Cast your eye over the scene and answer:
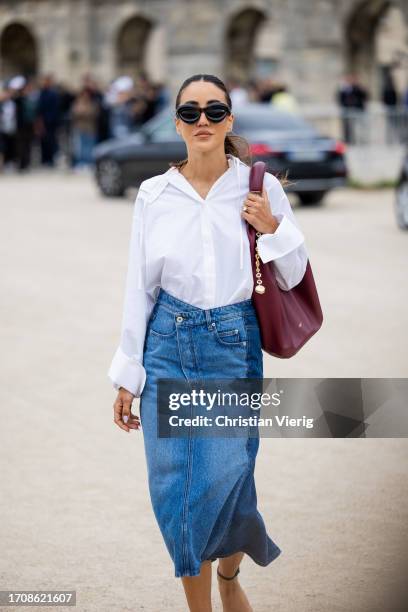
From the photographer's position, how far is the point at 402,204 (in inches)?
666

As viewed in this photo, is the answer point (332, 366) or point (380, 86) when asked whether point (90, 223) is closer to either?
point (332, 366)

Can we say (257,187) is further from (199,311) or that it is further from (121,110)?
(121,110)

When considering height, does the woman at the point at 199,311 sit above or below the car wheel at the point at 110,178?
above

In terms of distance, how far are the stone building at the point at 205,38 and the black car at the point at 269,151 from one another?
38.6 feet

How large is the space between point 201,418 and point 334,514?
2000 millimetres

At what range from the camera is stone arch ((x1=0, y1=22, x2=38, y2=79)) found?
158 feet

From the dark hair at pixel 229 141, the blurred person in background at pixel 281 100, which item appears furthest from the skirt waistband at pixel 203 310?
the blurred person in background at pixel 281 100

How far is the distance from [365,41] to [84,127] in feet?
29.6

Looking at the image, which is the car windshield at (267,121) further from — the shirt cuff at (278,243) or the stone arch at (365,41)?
the shirt cuff at (278,243)

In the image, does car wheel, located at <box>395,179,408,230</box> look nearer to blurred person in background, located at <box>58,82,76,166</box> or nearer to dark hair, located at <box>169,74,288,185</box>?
dark hair, located at <box>169,74,288,185</box>

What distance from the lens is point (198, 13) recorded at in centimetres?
3653

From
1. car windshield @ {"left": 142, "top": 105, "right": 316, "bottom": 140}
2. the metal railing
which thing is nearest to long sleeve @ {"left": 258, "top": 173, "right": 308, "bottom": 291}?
car windshield @ {"left": 142, "top": 105, "right": 316, "bottom": 140}

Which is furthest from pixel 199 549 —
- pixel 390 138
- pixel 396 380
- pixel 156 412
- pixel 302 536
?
pixel 390 138

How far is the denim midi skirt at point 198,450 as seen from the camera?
399 cm
